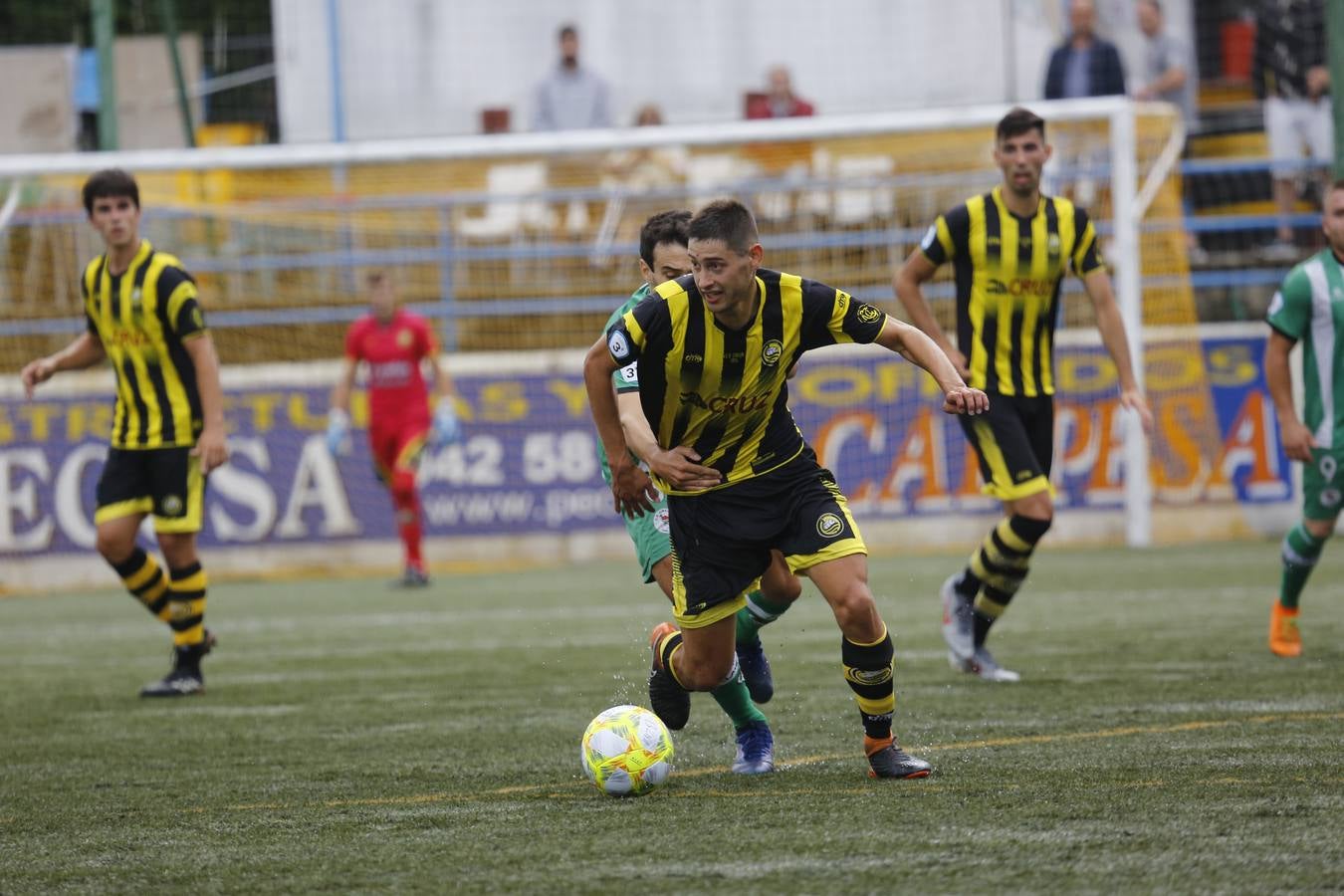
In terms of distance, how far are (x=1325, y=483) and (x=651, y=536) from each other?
333 centimetres

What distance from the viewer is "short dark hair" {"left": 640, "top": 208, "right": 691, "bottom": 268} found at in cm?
576

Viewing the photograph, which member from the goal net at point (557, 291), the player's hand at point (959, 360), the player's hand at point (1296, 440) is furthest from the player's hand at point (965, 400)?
the goal net at point (557, 291)

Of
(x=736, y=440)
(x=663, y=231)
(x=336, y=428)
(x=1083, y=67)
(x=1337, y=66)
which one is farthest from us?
(x=1083, y=67)

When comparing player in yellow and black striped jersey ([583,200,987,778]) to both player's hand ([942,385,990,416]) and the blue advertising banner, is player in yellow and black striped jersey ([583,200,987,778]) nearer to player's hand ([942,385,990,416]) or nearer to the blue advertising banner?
player's hand ([942,385,990,416])

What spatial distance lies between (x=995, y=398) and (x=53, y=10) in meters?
14.6

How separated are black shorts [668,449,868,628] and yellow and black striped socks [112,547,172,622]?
362cm

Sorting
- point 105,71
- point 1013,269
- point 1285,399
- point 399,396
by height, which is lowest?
point 399,396

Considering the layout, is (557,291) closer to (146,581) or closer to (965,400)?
(146,581)

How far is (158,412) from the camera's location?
310 inches

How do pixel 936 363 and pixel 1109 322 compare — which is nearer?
pixel 936 363

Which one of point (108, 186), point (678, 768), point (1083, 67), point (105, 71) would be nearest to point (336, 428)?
point (105, 71)

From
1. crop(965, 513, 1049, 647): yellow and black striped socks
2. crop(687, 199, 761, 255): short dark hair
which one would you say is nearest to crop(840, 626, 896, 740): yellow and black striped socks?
crop(687, 199, 761, 255): short dark hair

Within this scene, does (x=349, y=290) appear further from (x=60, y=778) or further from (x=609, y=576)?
(x=60, y=778)

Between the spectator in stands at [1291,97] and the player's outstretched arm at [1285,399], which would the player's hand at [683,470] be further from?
the spectator in stands at [1291,97]
